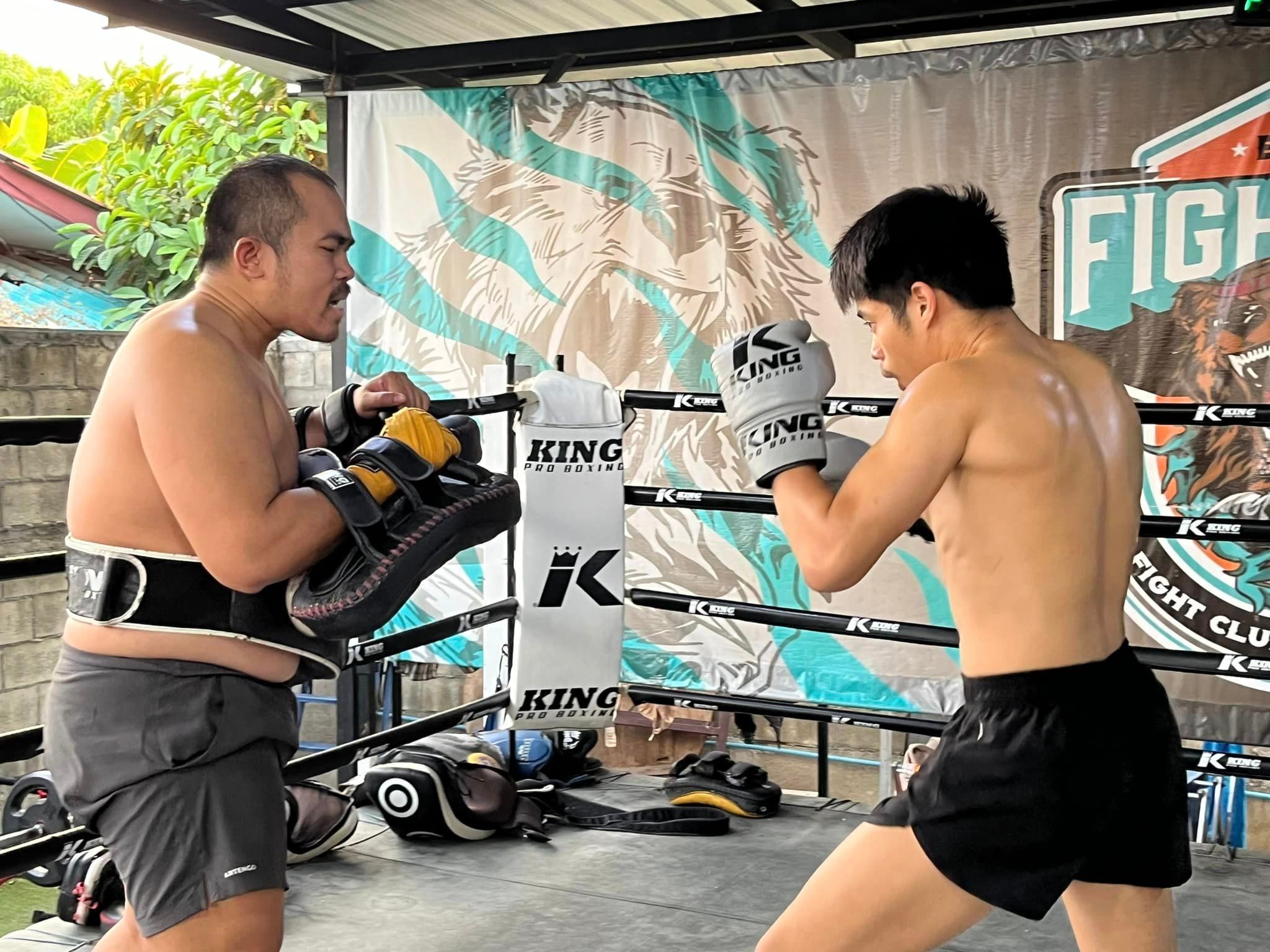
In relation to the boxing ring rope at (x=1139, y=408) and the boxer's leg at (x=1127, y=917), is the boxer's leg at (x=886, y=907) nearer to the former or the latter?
the boxer's leg at (x=1127, y=917)

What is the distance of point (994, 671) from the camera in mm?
1522

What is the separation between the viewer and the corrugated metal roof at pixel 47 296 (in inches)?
363

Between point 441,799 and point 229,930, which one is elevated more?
point 229,930

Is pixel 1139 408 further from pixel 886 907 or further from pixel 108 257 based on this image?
pixel 108 257

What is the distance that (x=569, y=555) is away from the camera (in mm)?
3051

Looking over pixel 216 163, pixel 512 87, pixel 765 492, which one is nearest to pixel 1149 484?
pixel 765 492

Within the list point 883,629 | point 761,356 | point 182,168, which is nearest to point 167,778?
point 761,356

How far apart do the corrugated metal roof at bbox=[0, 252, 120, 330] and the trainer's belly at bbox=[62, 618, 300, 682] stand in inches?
328

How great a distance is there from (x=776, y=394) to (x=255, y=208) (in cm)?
74

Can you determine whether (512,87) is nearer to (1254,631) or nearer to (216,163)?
(1254,631)

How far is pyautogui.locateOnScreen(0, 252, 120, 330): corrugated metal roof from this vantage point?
922 centimetres

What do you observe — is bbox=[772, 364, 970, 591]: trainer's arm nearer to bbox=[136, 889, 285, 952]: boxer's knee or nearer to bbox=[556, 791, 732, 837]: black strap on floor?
bbox=[136, 889, 285, 952]: boxer's knee

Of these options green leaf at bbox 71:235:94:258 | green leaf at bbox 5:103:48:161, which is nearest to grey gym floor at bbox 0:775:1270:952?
green leaf at bbox 71:235:94:258

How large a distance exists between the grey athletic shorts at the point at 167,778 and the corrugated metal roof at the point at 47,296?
330 inches
